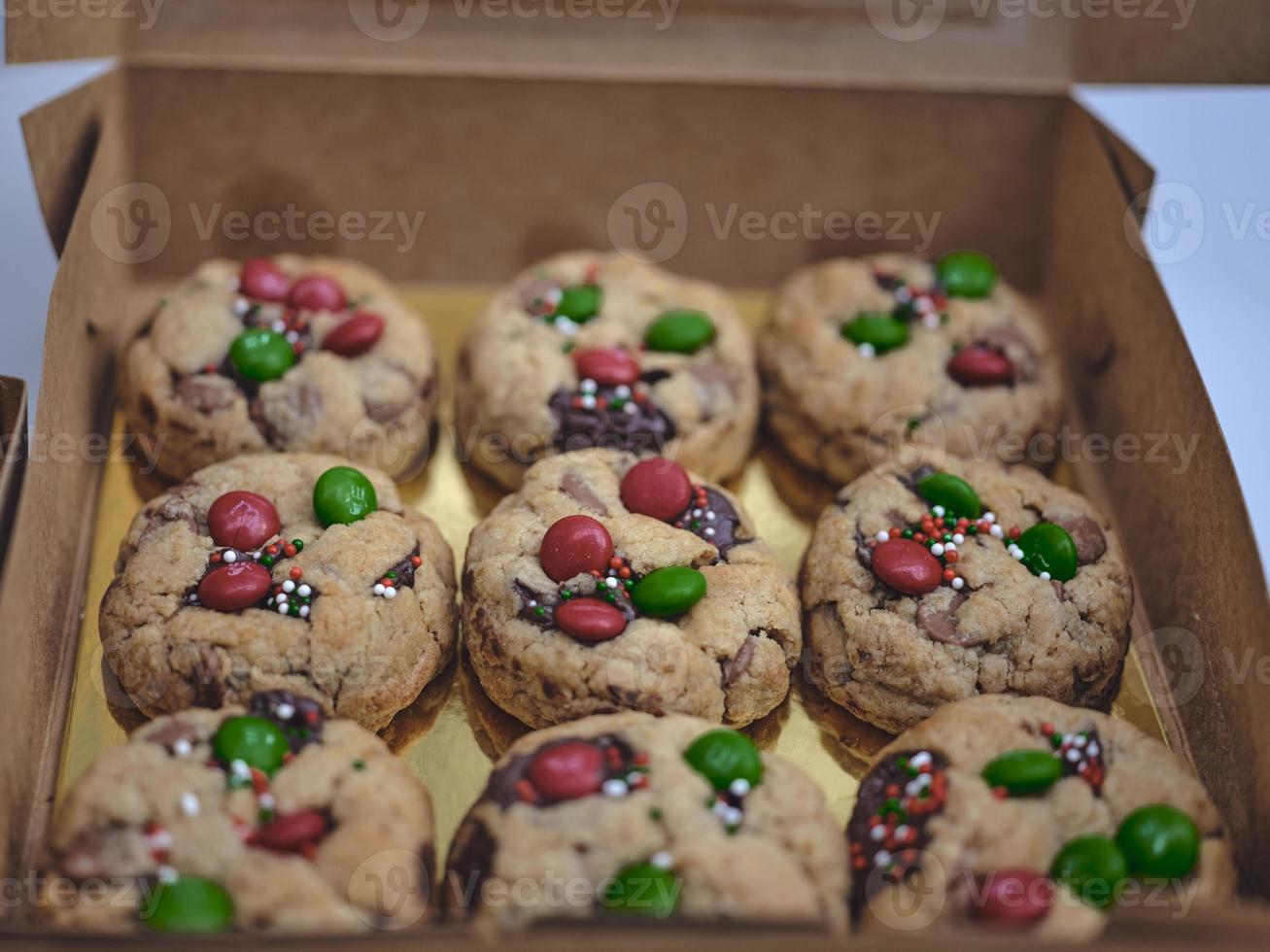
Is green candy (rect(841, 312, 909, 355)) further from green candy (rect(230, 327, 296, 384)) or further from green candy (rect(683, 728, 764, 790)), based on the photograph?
green candy (rect(230, 327, 296, 384))

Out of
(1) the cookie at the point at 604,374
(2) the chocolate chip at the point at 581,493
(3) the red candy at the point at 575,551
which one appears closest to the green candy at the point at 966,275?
(1) the cookie at the point at 604,374

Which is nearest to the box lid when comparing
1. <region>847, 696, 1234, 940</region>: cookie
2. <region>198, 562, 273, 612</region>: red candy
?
<region>198, 562, 273, 612</region>: red candy

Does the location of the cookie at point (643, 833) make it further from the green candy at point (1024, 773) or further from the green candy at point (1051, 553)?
the green candy at point (1051, 553)

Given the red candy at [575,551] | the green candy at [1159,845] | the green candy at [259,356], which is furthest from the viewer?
the green candy at [259,356]

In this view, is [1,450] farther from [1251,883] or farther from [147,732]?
[1251,883]

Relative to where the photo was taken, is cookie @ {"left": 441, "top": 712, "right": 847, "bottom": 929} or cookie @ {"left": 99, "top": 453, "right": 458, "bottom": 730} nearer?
cookie @ {"left": 441, "top": 712, "right": 847, "bottom": 929}
